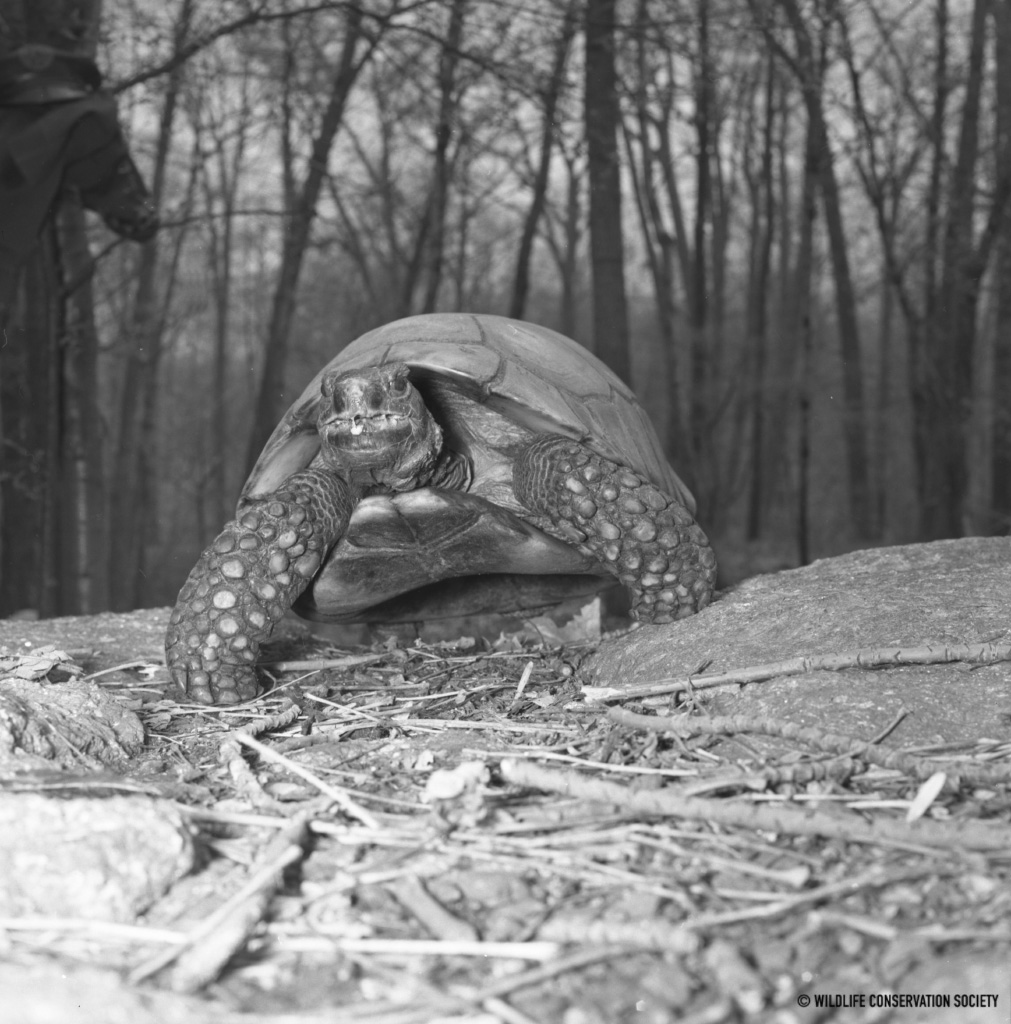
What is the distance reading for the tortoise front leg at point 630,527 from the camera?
3354mm

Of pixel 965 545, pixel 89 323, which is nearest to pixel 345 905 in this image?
pixel 965 545

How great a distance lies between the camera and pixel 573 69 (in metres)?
7.48

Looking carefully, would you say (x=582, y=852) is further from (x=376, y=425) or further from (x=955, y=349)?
(x=955, y=349)

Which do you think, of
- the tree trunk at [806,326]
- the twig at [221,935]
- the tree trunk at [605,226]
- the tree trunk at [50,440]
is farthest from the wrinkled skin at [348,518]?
the tree trunk at [806,326]

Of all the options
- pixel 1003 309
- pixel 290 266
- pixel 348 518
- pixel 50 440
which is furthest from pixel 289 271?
pixel 1003 309

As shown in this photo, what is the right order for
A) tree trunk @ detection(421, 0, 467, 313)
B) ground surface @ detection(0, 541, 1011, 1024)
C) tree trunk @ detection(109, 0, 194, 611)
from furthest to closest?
tree trunk @ detection(109, 0, 194, 611), tree trunk @ detection(421, 0, 467, 313), ground surface @ detection(0, 541, 1011, 1024)

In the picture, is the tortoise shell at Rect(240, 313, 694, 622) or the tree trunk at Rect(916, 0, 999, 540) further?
the tree trunk at Rect(916, 0, 999, 540)

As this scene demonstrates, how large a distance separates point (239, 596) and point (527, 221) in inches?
338

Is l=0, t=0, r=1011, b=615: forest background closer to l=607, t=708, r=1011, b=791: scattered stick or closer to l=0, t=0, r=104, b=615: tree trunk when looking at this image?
l=0, t=0, r=104, b=615: tree trunk

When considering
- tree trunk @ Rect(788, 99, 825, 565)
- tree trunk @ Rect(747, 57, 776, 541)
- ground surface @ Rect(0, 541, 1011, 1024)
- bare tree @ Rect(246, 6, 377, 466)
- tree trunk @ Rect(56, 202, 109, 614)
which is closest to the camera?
ground surface @ Rect(0, 541, 1011, 1024)

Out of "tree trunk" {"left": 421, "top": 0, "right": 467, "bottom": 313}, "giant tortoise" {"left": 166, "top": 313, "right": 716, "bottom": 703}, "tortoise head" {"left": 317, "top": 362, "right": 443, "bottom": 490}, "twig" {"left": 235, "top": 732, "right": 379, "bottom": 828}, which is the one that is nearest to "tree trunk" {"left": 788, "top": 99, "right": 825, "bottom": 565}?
"tree trunk" {"left": 421, "top": 0, "right": 467, "bottom": 313}

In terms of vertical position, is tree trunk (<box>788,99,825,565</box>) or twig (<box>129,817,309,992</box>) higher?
tree trunk (<box>788,99,825,565</box>)

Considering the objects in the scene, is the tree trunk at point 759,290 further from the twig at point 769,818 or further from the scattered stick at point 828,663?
the twig at point 769,818

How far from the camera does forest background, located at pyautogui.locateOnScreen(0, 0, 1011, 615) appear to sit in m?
6.66
